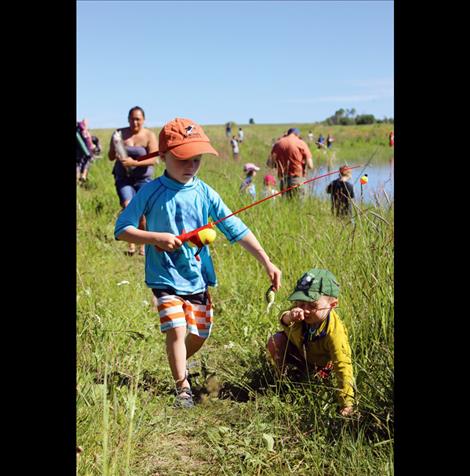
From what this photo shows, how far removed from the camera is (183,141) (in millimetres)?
2912

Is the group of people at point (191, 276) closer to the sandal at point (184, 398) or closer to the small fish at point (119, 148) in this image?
the sandal at point (184, 398)

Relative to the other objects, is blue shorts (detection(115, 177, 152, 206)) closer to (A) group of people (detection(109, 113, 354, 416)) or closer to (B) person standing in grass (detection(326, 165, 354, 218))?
(B) person standing in grass (detection(326, 165, 354, 218))

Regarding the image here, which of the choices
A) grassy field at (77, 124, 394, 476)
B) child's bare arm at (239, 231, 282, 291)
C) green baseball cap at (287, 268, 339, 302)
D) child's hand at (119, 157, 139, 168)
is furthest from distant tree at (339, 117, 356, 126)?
green baseball cap at (287, 268, 339, 302)

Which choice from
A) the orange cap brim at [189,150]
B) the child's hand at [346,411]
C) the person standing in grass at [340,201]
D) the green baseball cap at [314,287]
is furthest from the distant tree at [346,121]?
the child's hand at [346,411]

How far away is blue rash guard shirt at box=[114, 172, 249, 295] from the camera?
2965 millimetres

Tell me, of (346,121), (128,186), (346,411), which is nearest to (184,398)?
(346,411)

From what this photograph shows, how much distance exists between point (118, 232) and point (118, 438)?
978mm

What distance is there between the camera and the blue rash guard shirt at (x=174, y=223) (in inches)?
117

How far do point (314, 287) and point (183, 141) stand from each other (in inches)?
36.6

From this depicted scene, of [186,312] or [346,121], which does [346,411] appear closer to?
[186,312]
